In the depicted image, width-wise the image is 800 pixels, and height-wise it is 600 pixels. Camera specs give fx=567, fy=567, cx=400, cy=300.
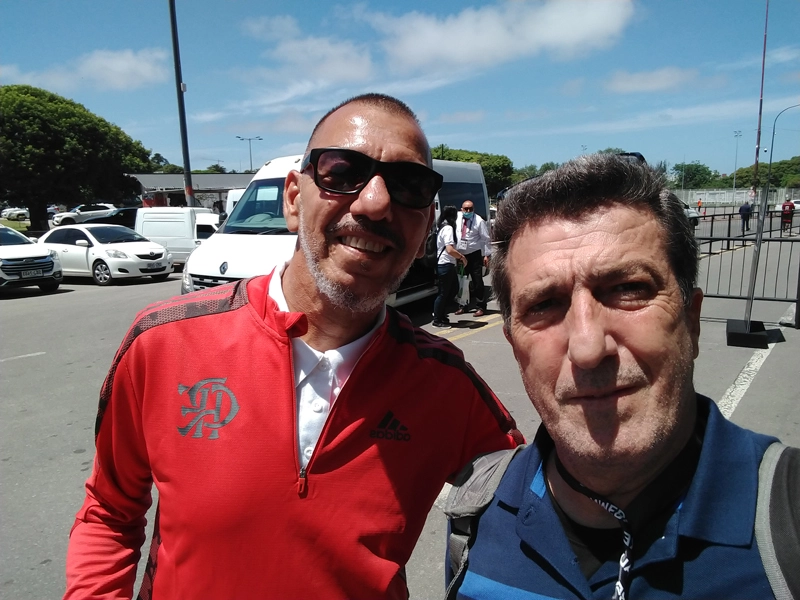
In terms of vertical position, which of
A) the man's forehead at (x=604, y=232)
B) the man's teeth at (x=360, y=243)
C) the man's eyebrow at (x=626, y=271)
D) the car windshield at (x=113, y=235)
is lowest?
the car windshield at (x=113, y=235)

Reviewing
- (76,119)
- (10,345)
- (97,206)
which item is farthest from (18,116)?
(10,345)

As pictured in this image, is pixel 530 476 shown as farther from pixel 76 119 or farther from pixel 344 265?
pixel 76 119

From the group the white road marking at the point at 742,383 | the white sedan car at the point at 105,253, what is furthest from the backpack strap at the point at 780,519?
the white sedan car at the point at 105,253

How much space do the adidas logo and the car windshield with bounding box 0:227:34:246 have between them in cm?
1523

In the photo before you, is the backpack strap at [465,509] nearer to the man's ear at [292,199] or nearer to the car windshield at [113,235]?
the man's ear at [292,199]

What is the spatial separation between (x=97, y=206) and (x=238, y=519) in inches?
1779

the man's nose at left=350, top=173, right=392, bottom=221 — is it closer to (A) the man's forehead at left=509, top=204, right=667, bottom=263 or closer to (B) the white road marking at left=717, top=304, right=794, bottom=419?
(A) the man's forehead at left=509, top=204, right=667, bottom=263

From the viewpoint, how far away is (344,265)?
1.58m

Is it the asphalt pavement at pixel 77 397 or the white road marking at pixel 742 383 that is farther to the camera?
the white road marking at pixel 742 383

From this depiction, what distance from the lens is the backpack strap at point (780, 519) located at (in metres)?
0.96

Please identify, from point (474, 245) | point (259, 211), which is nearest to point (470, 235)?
point (474, 245)

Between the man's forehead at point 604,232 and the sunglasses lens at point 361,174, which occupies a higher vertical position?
the sunglasses lens at point 361,174

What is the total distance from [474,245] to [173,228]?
38.6ft

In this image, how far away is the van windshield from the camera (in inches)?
317
